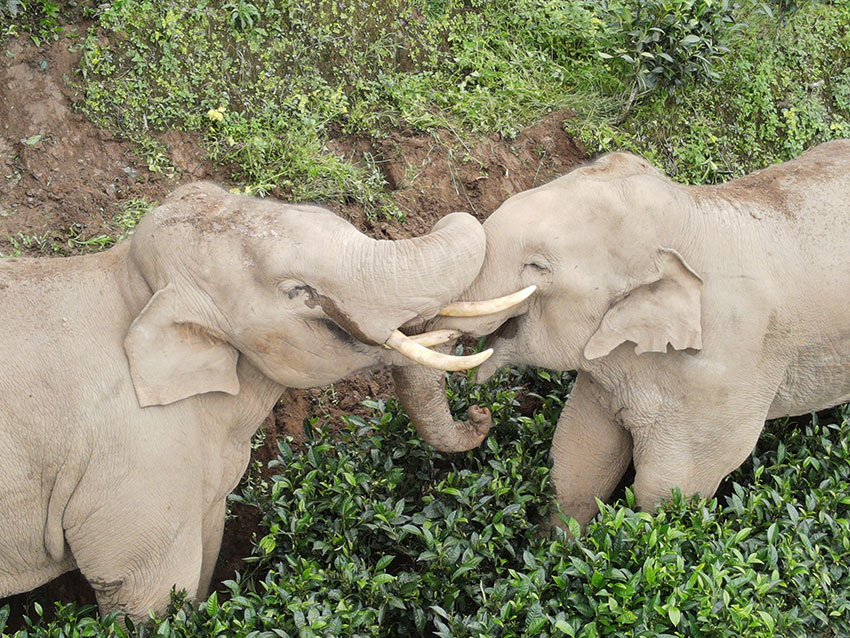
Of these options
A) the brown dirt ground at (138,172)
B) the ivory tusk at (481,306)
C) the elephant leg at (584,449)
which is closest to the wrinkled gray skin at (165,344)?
the ivory tusk at (481,306)

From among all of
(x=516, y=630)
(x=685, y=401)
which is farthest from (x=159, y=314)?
(x=685, y=401)

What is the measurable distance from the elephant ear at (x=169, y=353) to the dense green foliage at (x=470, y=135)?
2.66ft

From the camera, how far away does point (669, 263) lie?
389 cm

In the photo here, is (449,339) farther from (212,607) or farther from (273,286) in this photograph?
(212,607)

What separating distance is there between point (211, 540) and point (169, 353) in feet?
3.61

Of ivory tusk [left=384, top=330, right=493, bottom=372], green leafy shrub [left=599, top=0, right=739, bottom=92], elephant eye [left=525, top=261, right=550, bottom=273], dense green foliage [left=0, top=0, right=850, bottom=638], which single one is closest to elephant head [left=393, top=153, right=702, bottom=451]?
elephant eye [left=525, top=261, right=550, bottom=273]

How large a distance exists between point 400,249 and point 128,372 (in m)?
1.02

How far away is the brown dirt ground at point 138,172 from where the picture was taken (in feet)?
18.1

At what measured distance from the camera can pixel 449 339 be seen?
3.63 meters

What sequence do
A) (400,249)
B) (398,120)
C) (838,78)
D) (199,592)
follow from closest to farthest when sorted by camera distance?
(400,249) → (199,592) → (398,120) → (838,78)

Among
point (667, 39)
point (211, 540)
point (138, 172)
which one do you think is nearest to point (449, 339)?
point (211, 540)

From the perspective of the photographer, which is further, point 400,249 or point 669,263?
point 669,263

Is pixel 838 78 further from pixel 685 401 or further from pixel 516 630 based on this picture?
pixel 516 630

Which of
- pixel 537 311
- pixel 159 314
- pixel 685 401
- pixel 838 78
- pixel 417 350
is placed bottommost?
pixel 838 78
